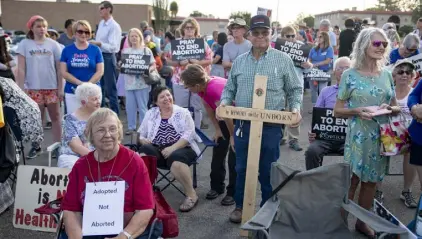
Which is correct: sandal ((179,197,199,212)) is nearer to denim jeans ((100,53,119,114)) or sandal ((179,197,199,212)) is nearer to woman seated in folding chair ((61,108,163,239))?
woman seated in folding chair ((61,108,163,239))

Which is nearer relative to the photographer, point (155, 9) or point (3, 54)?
point (3, 54)

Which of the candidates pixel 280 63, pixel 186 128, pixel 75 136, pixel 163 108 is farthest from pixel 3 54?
pixel 280 63

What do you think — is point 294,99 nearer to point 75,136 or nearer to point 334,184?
point 334,184

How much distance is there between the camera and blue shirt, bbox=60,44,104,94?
5.94 m

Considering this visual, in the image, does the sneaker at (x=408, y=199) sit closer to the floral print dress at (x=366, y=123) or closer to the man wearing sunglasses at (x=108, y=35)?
the floral print dress at (x=366, y=123)

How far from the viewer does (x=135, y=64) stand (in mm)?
7188

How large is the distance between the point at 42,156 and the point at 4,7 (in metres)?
48.5

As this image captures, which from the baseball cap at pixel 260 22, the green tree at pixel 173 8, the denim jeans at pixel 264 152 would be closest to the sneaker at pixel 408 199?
the denim jeans at pixel 264 152

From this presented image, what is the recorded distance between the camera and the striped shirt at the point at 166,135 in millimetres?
4848

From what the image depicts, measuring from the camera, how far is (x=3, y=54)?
16.5 ft

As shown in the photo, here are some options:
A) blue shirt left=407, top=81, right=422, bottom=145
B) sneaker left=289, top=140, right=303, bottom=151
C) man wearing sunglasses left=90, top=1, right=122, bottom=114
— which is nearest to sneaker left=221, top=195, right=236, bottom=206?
blue shirt left=407, top=81, right=422, bottom=145

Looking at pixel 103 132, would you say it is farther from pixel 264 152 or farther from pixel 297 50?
pixel 297 50

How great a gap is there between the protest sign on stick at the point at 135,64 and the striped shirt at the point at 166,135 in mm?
2511

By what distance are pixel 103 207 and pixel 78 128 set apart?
1.62 m
